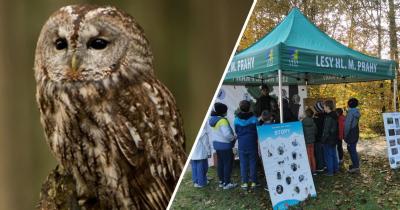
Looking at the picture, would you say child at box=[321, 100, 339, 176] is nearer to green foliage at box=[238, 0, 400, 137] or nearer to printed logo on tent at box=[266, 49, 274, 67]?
green foliage at box=[238, 0, 400, 137]

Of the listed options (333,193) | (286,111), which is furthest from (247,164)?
(333,193)

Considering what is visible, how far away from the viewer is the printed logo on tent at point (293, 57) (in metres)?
1.12

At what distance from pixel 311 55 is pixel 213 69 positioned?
24cm

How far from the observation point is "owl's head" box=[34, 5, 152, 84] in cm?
88

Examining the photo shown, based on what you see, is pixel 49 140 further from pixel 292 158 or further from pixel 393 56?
pixel 393 56

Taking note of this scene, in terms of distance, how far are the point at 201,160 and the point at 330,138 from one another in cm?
36

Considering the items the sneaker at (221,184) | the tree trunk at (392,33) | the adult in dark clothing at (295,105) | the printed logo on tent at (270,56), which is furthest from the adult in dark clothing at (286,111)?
the tree trunk at (392,33)

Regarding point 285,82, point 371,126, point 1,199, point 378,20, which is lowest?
point 1,199

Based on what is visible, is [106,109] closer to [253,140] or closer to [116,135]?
[116,135]

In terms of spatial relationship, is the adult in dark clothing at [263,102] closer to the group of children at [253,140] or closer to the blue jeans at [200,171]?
the group of children at [253,140]

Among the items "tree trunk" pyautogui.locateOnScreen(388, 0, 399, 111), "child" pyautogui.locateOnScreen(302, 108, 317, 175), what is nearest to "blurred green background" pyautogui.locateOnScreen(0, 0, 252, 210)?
"child" pyautogui.locateOnScreen(302, 108, 317, 175)

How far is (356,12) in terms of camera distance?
50.3 inches

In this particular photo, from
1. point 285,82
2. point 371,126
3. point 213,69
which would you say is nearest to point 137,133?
point 213,69

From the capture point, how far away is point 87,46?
887 millimetres
